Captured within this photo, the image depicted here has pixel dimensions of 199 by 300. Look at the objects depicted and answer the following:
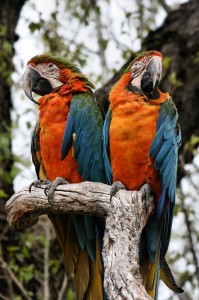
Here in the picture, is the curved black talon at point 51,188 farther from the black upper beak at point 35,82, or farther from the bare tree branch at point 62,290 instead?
the bare tree branch at point 62,290

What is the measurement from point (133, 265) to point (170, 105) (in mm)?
1051

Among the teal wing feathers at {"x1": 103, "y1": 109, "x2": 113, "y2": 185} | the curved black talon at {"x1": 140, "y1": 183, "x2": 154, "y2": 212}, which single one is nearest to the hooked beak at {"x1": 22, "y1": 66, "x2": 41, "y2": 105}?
the teal wing feathers at {"x1": 103, "y1": 109, "x2": 113, "y2": 185}

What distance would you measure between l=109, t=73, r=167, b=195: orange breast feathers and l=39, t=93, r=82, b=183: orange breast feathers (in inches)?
12.2

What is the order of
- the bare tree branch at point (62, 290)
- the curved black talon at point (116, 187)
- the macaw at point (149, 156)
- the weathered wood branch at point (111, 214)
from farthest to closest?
the bare tree branch at point (62, 290)
the macaw at point (149, 156)
the curved black talon at point (116, 187)
the weathered wood branch at point (111, 214)

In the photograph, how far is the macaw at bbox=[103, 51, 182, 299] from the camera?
10.8 ft

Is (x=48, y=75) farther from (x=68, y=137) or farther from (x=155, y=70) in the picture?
(x=155, y=70)

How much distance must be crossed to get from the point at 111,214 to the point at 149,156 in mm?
473

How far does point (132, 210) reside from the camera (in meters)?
3.01

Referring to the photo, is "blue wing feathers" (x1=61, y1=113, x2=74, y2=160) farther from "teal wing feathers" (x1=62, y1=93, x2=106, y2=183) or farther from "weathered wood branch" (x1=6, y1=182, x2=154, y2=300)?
"weathered wood branch" (x1=6, y1=182, x2=154, y2=300)

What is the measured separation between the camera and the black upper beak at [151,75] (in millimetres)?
3451

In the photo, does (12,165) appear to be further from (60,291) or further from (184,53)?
(184,53)

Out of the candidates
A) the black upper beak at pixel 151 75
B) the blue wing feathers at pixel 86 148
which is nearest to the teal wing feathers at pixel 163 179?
the black upper beak at pixel 151 75

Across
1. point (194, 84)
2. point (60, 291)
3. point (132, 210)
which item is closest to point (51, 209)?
point (132, 210)

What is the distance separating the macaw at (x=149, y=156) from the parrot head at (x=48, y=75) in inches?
19.6
